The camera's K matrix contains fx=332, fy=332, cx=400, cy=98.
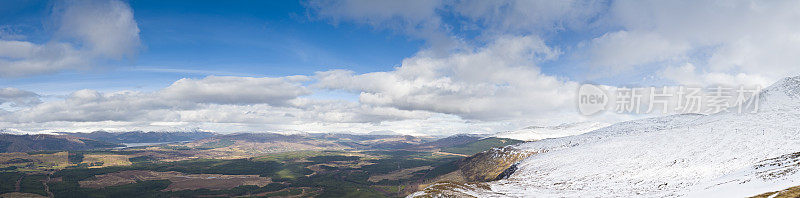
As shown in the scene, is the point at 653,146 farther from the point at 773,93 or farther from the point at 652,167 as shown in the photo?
the point at 773,93

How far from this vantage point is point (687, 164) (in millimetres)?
100750

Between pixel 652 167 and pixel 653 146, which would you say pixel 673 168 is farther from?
pixel 653 146

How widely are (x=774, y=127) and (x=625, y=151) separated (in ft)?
150

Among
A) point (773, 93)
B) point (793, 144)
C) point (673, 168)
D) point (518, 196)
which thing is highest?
point (773, 93)

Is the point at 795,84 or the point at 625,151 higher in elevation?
the point at 795,84

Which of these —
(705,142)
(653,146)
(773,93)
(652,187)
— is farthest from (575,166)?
(773,93)

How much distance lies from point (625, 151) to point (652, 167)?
1469 inches

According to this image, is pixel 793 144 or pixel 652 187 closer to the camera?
pixel 652 187

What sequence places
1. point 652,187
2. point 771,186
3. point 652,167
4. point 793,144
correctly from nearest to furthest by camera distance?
1. point 771,186
2. point 652,187
3. point 793,144
4. point 652,167

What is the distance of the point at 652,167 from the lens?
356 feet

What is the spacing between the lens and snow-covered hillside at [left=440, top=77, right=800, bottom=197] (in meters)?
66.6

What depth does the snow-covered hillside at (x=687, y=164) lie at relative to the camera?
218ft

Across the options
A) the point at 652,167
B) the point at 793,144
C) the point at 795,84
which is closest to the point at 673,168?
the point at 652,167

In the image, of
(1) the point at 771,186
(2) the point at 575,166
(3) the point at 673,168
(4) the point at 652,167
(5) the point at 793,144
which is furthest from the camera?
(2) the point at 575,166
